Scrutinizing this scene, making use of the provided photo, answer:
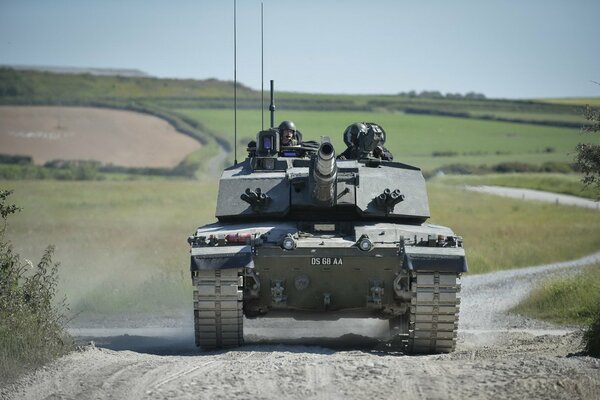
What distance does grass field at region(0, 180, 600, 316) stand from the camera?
28.8 metres

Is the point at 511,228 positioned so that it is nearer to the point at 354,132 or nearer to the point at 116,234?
the point at 116,234

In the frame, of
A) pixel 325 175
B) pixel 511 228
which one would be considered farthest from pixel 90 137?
pixel 325 175

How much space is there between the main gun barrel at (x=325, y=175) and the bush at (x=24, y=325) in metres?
3.80

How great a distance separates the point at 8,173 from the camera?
5266 cm

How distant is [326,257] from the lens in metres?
19.1

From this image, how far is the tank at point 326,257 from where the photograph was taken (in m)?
18.9

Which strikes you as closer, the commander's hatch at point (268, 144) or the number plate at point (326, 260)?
the number plate at point (326, 260)

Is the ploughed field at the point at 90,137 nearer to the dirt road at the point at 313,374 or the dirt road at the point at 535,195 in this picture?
the dirt road at the point at 535,195

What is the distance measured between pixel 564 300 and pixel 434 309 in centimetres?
757

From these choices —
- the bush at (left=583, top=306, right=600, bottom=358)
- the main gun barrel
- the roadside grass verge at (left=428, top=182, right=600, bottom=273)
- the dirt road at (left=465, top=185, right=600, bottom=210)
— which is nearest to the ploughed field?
the roadside grass verge at (left=428, top=182, right=600, bottom=273)

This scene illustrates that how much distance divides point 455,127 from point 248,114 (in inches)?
458

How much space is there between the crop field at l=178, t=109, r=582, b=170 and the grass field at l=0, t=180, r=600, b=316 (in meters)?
9.93

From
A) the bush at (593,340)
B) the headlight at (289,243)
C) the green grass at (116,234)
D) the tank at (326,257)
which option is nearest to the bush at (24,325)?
the tank at (326,257)

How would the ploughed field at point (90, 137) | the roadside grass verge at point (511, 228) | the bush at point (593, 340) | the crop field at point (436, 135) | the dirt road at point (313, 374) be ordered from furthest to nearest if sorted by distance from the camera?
the crop field at point (436, 135), the ploughed field at point (90, 137), the roadside grass verge at point (511, 228), the bush at point (593, 340), the dirt road at point (313, 374)
